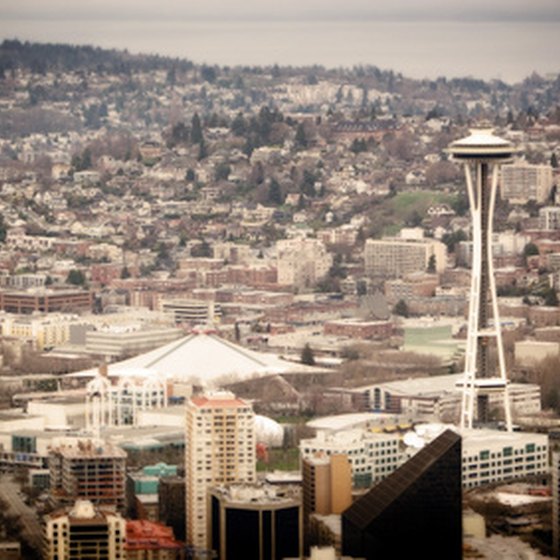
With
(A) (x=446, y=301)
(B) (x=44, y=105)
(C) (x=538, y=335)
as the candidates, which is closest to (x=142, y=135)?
(B) (x=44, y=105)

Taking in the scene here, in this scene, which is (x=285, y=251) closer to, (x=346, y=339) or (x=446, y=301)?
(x=446, y=301)

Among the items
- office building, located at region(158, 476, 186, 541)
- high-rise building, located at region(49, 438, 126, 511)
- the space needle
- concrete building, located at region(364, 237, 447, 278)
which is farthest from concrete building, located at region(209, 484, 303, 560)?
concrete building, located at region(364, 237, 447, 278)

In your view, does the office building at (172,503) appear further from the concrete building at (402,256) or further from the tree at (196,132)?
the tree at (196,132)

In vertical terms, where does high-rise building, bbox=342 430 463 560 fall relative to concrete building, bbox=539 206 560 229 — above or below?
below

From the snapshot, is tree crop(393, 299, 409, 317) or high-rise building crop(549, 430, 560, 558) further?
tree crop(393, 299, 409, 317)

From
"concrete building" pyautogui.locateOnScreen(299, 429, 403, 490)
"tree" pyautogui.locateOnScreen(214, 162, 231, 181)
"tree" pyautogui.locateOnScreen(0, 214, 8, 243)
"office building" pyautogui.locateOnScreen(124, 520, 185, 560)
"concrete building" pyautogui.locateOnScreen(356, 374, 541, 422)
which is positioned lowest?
"office building" pyautogui.locateOnScreen(124, 520, 185, 560)

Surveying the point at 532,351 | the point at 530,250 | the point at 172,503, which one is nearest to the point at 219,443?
the point at 172,503

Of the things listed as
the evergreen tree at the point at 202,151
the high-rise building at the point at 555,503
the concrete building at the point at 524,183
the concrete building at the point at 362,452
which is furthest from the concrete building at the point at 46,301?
the high-rise building at the point at 555,503

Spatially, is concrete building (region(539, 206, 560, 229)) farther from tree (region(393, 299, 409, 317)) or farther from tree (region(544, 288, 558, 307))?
tree (region(393, 299, 409, 317))
